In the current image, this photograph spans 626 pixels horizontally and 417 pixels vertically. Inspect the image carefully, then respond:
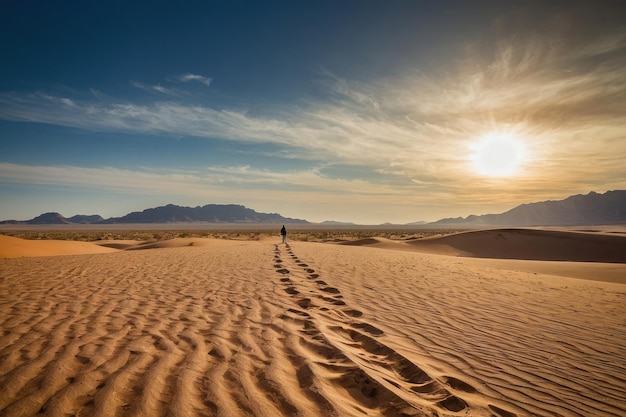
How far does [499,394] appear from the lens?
3.35m

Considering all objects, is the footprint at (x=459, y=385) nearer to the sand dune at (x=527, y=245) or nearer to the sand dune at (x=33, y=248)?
the sand dune at (x=33, y=248)

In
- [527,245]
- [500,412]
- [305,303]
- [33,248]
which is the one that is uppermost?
[527,245]

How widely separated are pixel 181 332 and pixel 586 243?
3471cm

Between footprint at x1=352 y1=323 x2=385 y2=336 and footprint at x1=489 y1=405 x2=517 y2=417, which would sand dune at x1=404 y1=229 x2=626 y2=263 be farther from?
footprint at x1=489 y1=405 x2=517 y2=417

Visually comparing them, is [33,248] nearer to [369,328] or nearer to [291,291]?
[291,291]

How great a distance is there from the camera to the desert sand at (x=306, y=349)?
3.07 metres

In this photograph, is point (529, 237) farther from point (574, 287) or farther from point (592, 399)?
point (592, 399)

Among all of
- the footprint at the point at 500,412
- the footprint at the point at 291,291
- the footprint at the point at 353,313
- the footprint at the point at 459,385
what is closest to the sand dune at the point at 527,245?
the footprint at the point at 291,291

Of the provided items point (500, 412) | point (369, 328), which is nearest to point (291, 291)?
point (369, 328)

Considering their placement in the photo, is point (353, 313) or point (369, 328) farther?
point (353, 313)

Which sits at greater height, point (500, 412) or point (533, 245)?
point (533, 245)

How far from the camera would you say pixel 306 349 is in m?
4.38

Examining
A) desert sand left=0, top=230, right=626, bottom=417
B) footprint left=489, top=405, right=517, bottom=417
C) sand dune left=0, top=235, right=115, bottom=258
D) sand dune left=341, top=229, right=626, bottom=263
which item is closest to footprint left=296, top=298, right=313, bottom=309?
desert sand left=0, top=230, right=626, bottom=417

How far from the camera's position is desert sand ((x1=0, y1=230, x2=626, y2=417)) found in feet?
10.1
